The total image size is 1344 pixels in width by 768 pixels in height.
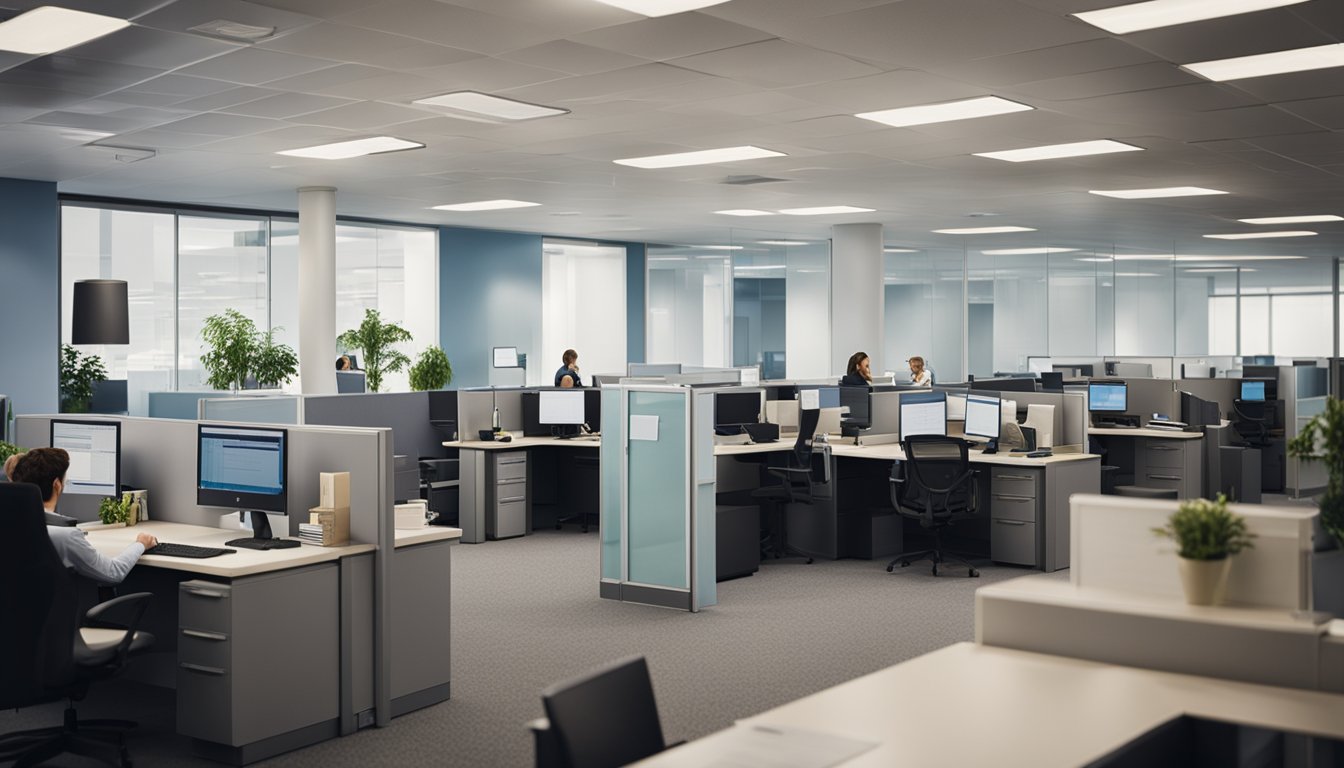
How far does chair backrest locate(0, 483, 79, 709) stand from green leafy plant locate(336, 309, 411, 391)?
9.72 metres

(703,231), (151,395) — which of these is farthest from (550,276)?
(151,395)

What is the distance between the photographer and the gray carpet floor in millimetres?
4664

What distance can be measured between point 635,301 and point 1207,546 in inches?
620

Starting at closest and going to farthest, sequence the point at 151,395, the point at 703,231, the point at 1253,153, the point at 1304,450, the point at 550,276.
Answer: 1. the point at 1304,450
2. the point at 1253,153
3. the point at 151,395
4. the point at 703,231
5. the point at 550,276

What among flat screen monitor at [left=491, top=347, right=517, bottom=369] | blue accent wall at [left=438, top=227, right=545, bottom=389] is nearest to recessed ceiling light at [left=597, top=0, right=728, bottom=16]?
blue accent wall at [left=438, top=227, right=545, bottom=389]

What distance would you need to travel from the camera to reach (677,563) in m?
7.09

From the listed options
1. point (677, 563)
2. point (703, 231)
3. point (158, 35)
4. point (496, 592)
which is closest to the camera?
point (158, 35)

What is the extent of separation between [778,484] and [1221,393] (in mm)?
6312

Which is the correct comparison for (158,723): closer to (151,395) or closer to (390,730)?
(390,730)

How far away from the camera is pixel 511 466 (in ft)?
32.0

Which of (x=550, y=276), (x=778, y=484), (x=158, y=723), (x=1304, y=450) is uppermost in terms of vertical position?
(x=550, y=276)

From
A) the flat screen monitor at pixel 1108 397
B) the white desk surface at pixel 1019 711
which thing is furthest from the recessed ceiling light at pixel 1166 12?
the flat screen monitor at pixel 1108 397

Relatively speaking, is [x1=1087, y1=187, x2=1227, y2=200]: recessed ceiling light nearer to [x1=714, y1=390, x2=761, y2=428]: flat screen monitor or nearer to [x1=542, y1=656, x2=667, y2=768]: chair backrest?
[x1=714, y1=390, x2=761, y2=428]: flat screen monitor

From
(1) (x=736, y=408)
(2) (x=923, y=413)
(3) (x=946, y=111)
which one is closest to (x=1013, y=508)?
(2) (x=923, y=413)
